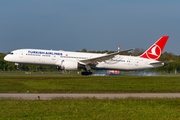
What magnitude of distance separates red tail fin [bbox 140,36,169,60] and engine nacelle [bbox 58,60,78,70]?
12.1m

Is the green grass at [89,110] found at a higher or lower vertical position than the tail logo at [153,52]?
lower

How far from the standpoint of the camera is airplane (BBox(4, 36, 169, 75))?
50094mm

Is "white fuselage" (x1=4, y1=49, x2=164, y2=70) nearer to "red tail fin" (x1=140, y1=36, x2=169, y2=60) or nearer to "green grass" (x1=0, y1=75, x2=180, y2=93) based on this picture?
"red tail fin" (x1=140, y1=36, x2=169, y2=60)

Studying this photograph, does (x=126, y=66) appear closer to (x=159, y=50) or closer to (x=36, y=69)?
(x=159, y=50)

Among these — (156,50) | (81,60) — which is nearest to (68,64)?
(81,60)

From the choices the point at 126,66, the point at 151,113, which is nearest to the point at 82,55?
the point at 126,66

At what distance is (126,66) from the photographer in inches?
2143

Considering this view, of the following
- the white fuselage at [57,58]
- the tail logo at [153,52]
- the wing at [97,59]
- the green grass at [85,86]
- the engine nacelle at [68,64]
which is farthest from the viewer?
the tail logo at [153,52]

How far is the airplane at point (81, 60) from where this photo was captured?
164ft

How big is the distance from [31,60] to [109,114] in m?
37.2

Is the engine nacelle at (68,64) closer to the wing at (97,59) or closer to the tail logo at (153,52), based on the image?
the wing at (97,59)

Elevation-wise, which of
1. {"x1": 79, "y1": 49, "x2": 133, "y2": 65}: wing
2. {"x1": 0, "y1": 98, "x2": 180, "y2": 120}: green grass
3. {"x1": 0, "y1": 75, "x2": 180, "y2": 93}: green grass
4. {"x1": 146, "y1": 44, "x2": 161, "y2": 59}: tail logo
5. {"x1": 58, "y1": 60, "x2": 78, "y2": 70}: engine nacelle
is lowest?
{"x1": 0, "y1": 98, "x2": 180, "y2": 120}: green grass

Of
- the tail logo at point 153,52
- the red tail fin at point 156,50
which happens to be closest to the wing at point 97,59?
the red tail fin at point 156,50

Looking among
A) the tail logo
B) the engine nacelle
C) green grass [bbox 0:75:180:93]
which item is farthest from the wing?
green grass [bbox 0:75:180:93]
